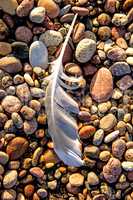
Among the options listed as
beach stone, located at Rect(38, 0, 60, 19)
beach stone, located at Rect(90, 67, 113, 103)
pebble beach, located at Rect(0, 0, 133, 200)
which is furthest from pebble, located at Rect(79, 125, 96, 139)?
beach stone, located at Rect(38, 0, 60, 19)

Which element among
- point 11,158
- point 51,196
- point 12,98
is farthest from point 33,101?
point 51,196

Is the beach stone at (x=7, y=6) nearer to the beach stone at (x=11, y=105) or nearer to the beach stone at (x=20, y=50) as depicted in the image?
the beach stone at (x=20, y=50)

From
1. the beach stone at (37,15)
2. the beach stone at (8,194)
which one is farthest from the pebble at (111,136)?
the beach stone at (37,15)

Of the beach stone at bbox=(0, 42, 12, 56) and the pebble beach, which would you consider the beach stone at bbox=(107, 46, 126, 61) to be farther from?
the beach stone at bbox=(0, 42, 12, 56)

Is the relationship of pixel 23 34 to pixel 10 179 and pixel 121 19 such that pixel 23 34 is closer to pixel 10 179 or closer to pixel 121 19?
pixel 121 19

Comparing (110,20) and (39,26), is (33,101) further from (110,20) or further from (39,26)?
(110,20)

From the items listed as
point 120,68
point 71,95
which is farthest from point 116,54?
point 71,95
